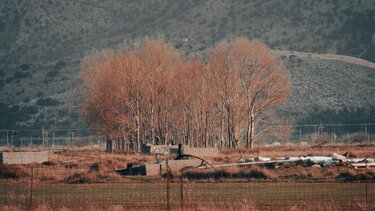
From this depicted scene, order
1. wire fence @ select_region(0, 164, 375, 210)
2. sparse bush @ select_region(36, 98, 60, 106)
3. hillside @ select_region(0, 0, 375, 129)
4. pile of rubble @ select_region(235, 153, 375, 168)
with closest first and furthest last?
1. wire fence @ select_region(0, 164, 375, 210)
2. pile of rubble @ select_region(235, 153, 375, 168)
3. hillside @ select_region(0, 0, 375, 129)
4. sparse bush @ select_region(36, 98, 60, 106)

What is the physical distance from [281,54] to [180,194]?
427 feet

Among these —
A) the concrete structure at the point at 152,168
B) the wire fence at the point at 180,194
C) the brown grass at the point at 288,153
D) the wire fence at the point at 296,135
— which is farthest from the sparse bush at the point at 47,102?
the wire fence at the point at 180,194

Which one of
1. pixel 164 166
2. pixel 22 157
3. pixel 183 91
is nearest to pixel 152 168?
pixel 164 166

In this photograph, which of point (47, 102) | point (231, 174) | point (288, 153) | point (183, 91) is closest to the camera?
point (231, 174)

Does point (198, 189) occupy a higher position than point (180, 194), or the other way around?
point (180, 194)

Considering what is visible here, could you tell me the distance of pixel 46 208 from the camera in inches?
1090

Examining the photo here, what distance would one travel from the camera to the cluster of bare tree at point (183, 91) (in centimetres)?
8381

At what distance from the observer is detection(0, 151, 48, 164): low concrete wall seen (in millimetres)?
57737

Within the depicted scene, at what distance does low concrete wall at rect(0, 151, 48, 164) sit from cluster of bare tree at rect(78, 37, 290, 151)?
22493 mm

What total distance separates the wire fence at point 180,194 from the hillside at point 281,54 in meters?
90.1

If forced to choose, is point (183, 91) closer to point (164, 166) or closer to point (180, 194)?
point (164, 166)

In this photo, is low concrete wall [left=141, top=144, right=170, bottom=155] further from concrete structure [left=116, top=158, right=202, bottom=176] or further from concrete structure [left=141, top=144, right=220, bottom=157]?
concrete structure [left=116, top=158, right=202, bottom=176]

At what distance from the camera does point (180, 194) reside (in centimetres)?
2981

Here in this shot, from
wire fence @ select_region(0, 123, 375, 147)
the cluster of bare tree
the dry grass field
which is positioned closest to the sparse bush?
wire fence @ select_region(0, 123, 375, 147)
